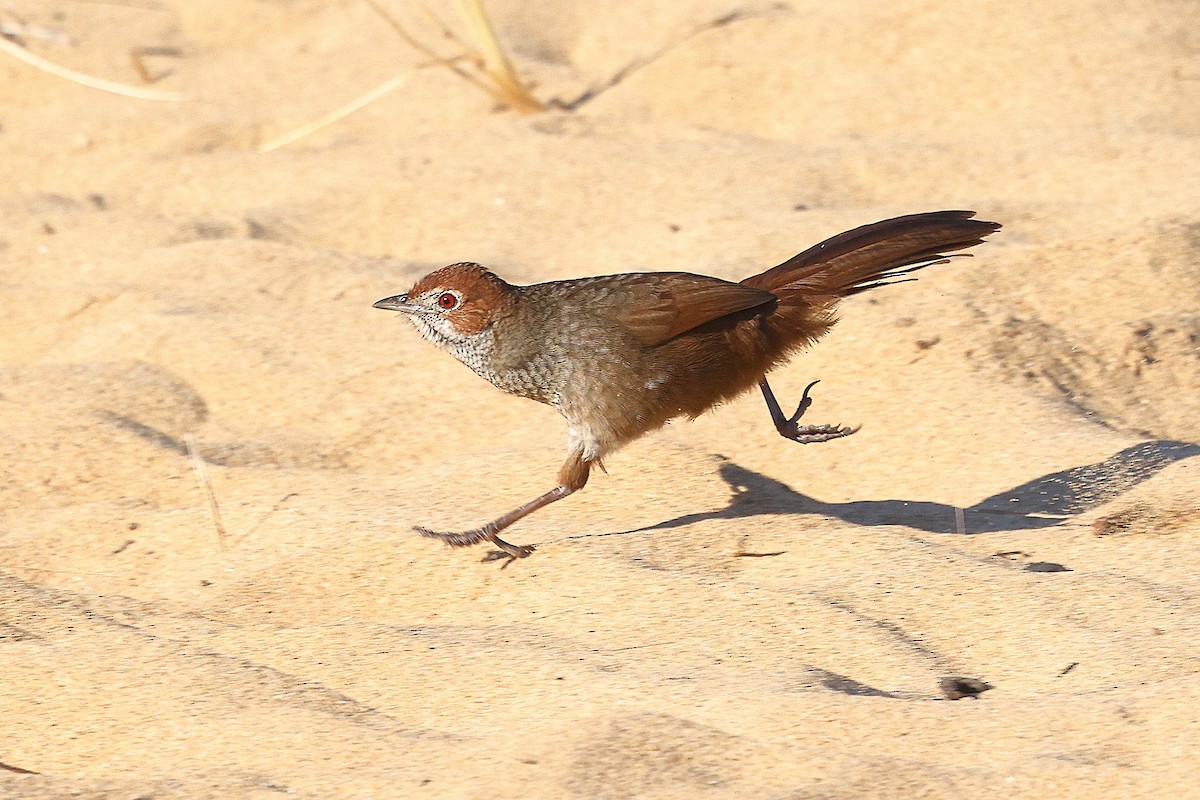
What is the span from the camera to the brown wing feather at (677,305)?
12.2 ft

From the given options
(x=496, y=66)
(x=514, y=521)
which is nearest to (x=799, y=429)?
(x=514, y=521)

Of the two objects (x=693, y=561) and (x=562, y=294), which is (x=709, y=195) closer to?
(x=562, y=294)

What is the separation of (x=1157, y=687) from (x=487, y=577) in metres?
1.62

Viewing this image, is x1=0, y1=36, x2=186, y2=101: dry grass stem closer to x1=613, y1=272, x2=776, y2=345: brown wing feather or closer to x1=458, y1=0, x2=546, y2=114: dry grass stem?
x1=458, y1=0, x2=546, y2=114: dry grass stem

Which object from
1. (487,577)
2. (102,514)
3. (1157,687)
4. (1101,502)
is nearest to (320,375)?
(102,514)

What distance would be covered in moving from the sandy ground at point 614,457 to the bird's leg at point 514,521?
5 centimetres

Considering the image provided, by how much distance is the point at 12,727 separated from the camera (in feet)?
9.27

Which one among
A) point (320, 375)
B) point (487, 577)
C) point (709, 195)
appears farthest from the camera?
point (709, 195)

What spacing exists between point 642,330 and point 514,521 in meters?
0.62

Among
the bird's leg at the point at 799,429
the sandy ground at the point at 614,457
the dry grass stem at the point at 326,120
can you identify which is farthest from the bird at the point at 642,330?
the dry grass stem at the point at 326,120

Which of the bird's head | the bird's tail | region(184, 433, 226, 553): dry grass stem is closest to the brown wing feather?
the bird's tail

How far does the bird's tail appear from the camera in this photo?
12.3 feet

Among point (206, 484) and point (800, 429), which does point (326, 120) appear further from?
point (800, 429)

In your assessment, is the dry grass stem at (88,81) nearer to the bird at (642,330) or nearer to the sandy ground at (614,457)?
the sandy ground at (614,457)
